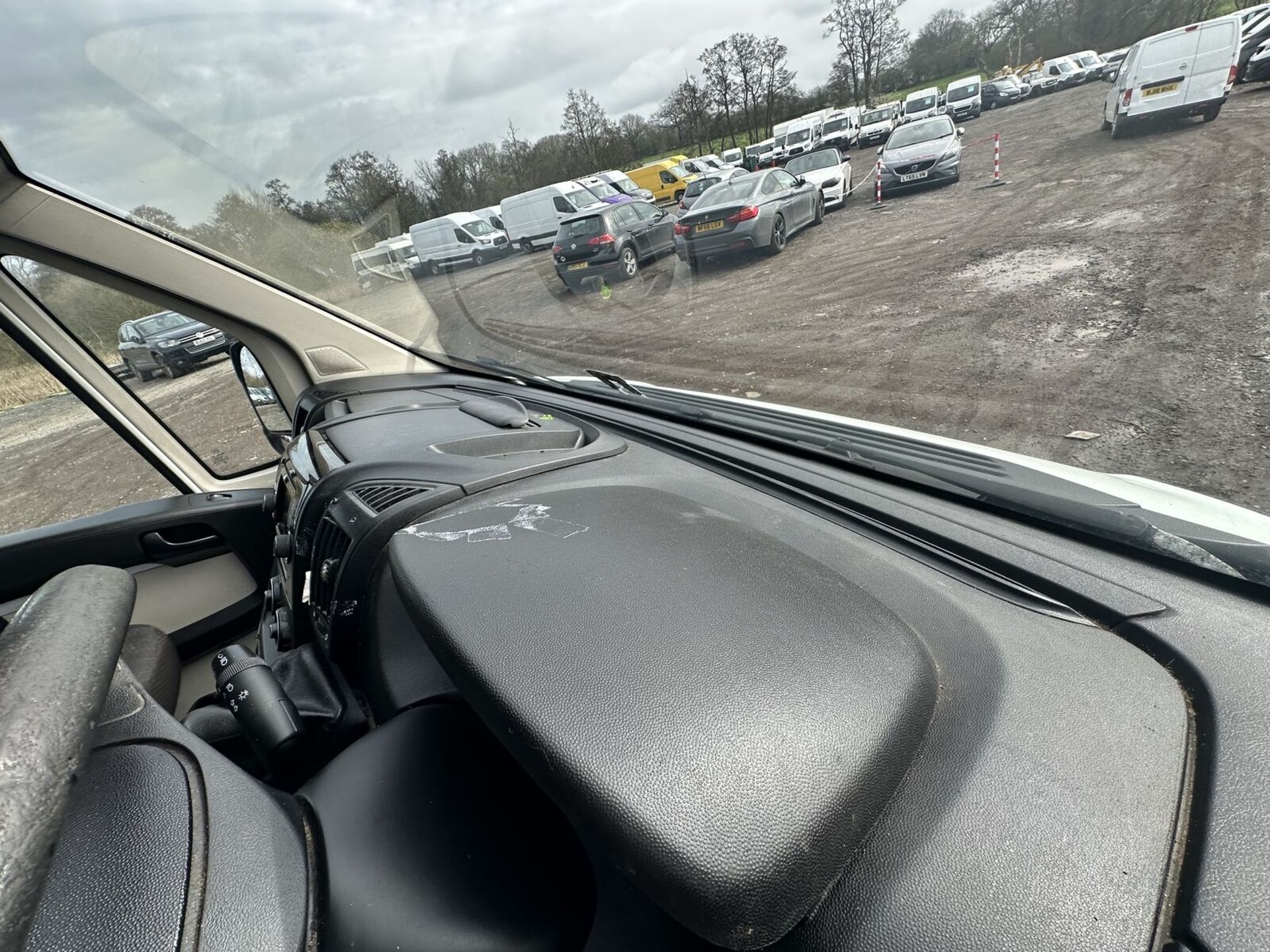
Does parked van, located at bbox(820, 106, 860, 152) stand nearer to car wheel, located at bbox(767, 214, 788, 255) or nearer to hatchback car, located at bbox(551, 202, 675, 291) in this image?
car wheel, located at bbox(767, 214, 788, 255)

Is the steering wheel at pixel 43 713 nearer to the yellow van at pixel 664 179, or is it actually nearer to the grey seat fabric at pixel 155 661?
the grey seat fabric at pixel 155 661

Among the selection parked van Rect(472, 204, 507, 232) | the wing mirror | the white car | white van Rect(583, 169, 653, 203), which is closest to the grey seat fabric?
the wing mirror

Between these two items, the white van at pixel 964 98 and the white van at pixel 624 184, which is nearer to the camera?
the white van at pixel 964 98

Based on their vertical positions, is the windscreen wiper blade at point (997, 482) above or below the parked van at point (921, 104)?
below

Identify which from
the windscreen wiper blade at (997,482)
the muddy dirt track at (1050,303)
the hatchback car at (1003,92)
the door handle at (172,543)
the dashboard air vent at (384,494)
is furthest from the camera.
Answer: the door handle at (172,543)

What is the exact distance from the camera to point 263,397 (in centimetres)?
322

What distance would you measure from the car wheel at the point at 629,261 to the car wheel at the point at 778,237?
0.49m

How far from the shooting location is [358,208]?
2.28 meters

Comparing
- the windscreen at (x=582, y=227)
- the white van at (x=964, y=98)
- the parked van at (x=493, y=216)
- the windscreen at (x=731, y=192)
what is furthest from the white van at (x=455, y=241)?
the white van at (x=964, y=98)

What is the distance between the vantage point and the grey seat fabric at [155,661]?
2.11 m

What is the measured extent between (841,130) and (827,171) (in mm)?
290

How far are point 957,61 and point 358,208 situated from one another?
1927 mm

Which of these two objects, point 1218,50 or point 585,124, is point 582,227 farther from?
point 1218,50

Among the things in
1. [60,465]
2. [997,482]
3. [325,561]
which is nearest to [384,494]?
[325,561]
